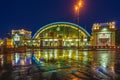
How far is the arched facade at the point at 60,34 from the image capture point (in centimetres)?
13459

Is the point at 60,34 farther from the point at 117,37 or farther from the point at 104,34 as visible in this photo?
the point at 117,37

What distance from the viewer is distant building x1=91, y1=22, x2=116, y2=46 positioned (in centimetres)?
11612

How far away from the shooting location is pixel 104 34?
385ft

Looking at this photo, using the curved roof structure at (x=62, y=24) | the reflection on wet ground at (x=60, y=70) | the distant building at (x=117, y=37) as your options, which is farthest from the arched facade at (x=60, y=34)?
the reflection on wet ground at (x=60, y=70)

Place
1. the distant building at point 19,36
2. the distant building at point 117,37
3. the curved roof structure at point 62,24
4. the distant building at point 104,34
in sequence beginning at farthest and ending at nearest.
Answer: the distant building at point 19,36
the curved roof structure at point 62,24
the distant building at point 117,37
the distant building at point 104,34

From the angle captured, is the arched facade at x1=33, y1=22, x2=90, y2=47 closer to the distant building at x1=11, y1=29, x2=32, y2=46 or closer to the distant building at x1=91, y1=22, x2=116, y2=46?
the distant building at x1=11, y1=29, x2=32, y2=46

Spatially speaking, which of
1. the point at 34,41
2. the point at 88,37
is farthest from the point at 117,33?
the point at 34,41

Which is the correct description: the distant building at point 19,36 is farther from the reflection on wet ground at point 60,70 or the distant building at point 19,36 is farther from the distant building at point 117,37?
the reflection on wet ground at point 60,70

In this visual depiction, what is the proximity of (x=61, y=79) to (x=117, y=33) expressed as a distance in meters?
112

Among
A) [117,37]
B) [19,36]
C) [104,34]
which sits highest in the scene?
[104,34]

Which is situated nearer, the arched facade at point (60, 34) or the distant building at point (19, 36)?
the arched facade at point (60, 34)

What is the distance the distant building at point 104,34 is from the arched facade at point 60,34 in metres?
14.8

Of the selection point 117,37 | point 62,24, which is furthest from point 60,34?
point 117,37

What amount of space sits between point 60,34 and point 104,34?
28.9 metres
